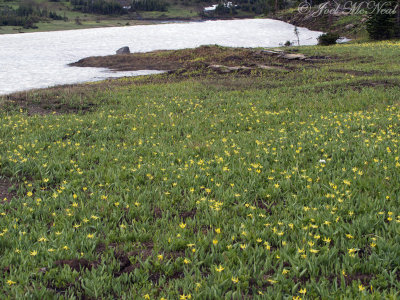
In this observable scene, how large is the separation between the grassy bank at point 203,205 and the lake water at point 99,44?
640 inches

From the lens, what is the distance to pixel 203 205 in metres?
5.27

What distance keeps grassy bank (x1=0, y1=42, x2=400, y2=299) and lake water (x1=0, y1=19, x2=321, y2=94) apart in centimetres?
1626

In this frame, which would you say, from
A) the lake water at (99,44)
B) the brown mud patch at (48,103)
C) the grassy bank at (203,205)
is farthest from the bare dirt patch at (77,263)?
the lake water at (99,44)

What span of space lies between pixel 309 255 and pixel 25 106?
1270 cm

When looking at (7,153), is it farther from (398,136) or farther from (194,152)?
(398,136)

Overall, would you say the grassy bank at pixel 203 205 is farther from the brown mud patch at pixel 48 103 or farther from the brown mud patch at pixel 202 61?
the brown mud patch at pixel 202 61

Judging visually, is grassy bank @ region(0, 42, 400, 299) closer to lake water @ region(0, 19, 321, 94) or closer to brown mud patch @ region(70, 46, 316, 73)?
brown mud patch @ region(70, 46, 316, 73)

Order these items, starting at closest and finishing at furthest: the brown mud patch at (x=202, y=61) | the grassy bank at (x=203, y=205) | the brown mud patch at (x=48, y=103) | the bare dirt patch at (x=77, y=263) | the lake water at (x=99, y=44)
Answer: the grassy bank at (x=203, y=205) → the bare dirt patch at (x=77, y=263) → the brown mud patch at (x=48, y=103) → the brown mud patch at (x=202, y=61) → the lake water at (x=99, y=44)

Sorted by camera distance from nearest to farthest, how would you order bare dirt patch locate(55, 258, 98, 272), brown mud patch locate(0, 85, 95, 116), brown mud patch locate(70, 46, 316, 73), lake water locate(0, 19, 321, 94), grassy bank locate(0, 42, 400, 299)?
grassy bank locate(0, 42, 400, 299), bare dirt patch locate(55, 258, 98, 272), brown mud patch locate(0, 85, 95, 116), brown mud patch locate(70, 46, 316, 73), lake water locate(0, 19, 321, 94)

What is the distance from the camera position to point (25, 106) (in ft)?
43.8

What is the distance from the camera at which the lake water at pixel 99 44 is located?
27572 millimetres

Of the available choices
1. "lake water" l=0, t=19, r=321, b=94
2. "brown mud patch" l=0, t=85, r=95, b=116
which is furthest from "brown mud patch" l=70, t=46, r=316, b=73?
"brown mud patch" l=0, t=85, r=95, b=116

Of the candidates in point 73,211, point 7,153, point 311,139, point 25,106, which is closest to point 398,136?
point 311,139

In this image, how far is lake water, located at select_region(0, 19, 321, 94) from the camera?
2757 cm
